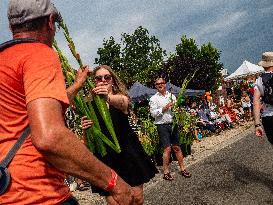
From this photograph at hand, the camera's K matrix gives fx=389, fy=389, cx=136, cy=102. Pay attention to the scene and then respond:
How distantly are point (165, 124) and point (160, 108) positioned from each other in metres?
0.39

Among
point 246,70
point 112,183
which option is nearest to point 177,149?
point 112,183

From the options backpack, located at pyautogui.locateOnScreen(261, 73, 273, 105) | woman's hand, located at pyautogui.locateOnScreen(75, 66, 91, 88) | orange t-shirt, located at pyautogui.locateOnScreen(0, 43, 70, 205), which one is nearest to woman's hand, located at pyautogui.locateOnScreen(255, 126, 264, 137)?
backpack, located at pyautogui.locateOnScreen(261, 73, 273, 105)

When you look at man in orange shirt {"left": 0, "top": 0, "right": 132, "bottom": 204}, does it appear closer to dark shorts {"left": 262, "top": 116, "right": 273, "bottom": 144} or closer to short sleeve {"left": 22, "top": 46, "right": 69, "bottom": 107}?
short sleeve {"left": 22, "top": 46, "right": 69, "bottom": 107}

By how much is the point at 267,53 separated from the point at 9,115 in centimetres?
485

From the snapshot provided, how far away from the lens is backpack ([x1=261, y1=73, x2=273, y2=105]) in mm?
5332

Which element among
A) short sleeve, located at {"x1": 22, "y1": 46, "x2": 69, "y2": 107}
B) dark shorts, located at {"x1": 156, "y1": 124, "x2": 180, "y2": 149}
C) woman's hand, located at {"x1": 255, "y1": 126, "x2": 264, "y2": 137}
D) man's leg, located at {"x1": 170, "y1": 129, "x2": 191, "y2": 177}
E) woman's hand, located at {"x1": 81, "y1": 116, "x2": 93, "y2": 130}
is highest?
short sleeve, located at {"x1": 22, "y1": 46, "x2": 69, "y2": 107}

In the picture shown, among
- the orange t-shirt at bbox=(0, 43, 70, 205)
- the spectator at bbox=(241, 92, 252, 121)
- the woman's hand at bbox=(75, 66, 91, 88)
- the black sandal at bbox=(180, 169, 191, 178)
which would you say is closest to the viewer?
the orange t-shirt at bbox=(0, 43, 70, 205)

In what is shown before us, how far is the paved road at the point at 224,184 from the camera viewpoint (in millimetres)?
5566

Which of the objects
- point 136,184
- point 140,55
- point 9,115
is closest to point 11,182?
point 9,115

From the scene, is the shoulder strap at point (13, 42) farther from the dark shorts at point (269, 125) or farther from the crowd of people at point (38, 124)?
the dark shorts at point (269, 125)

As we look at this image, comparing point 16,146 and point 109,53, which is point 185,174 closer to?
point 16,146

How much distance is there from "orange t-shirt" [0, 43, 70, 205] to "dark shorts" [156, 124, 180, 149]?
6.38 meters

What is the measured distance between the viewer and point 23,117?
1507 millimetres

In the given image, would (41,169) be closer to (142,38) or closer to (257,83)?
(257,83)
